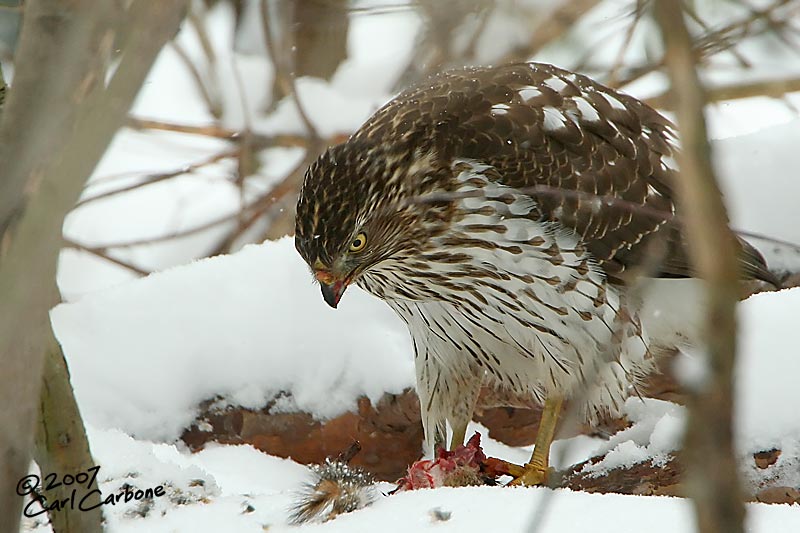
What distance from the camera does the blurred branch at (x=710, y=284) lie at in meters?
1.04

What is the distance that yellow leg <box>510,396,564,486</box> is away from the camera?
385cm

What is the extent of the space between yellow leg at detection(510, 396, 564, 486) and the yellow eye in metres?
0.86

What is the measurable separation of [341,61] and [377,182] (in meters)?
3.92

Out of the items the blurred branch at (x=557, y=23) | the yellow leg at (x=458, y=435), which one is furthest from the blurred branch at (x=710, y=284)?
the blurred branch at (x=557, y=23)

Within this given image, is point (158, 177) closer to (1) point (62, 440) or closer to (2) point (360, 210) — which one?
(2) point (360, 210)

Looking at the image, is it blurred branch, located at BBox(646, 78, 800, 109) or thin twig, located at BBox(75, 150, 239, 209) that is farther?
blurred branch, located at BBox(646, 78, 800, 109)

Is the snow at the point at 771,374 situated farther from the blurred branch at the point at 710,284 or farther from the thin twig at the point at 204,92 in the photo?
the thin twig at the point at 204,92

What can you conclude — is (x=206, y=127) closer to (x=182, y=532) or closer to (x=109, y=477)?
(x=109, y=477)

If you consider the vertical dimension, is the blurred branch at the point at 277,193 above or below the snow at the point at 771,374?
above

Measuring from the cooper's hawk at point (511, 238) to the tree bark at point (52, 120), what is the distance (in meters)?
2.17

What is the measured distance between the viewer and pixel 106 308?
4.58 m

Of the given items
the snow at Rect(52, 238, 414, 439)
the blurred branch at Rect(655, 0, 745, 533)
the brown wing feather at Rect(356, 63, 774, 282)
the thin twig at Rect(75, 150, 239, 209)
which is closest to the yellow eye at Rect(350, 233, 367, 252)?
the brown wing feather at Rect(356, 63, 774, 282)

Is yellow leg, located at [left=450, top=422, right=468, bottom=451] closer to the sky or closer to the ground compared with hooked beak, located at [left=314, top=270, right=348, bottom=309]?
closer to the ground

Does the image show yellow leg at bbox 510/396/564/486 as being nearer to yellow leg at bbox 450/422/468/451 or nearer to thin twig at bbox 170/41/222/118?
yellow leg at bbox 450/422/468/451
